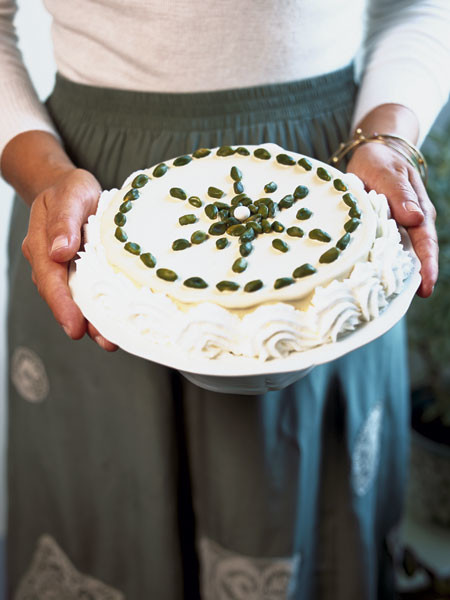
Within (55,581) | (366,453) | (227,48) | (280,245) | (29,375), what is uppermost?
(227,48)

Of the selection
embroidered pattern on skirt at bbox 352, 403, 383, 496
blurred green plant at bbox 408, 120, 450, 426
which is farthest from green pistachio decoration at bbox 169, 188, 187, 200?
blurred green plant at bbox 408, 120, 450, 426

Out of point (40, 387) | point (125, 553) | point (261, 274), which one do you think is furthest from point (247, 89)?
point (125, 553)

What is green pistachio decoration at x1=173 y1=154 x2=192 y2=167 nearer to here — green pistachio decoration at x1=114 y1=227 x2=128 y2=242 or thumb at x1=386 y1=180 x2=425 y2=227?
green pistachio decoration at x1=114 y1=227 x2=128 y2=242

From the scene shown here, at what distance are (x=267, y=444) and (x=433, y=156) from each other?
3.29 ft

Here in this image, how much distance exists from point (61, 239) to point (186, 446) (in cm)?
51

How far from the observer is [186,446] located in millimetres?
1232

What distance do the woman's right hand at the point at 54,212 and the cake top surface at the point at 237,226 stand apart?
0.04 meters

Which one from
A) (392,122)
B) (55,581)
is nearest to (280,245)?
(392,122)

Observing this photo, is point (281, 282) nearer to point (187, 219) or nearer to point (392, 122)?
point (187, 219)

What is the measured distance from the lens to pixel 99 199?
0.99 metres

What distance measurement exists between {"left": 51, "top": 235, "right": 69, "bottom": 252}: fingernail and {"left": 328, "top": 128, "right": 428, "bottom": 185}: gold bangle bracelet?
0.45 m

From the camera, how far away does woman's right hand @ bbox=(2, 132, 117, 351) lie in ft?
2.85

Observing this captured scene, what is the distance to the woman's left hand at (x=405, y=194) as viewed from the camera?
889mm

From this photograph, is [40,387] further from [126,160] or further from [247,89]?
[247,89]
